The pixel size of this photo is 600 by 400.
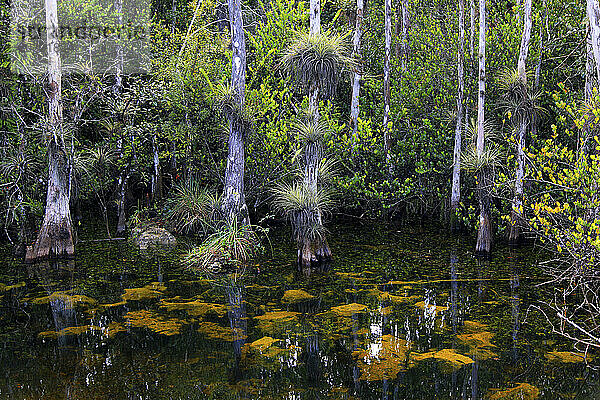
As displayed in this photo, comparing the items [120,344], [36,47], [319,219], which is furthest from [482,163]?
[36,47]

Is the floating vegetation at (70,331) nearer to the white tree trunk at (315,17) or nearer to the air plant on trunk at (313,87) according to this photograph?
the air plant on trunk at (313,87)

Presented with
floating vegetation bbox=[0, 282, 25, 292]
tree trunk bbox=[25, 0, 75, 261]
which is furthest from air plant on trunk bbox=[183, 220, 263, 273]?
floating vegetation bbox=[0, 282, 25, 292]

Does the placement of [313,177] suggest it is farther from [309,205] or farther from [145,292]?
[145,292]

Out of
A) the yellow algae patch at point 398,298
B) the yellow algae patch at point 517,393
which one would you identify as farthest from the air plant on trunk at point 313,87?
the yellow algae patch at point 517,393

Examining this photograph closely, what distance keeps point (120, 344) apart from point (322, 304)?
11.3ft

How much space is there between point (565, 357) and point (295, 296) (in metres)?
4.55

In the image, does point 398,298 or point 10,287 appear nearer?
point 398,298

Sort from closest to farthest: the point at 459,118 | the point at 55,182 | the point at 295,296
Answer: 1. the point at 295,296
2. the point at 55,182
3. the point at 459,118

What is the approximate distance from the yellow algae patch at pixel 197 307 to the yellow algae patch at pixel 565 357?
16.0 ft

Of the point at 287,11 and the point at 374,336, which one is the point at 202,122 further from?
the point at 374,336

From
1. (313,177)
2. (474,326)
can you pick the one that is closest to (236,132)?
(313,177)

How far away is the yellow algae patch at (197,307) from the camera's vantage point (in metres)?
8.68

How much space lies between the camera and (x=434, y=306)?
8766mm

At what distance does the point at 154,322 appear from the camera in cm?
812
